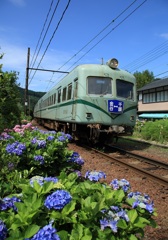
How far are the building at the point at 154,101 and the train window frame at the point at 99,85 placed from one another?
24.6 metres

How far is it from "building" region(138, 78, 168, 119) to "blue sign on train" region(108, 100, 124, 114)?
2440 cm

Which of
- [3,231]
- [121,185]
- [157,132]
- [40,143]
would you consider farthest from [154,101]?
[3,231]

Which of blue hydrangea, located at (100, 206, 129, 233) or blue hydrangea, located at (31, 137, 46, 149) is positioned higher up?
blue hydrangea, located at (31, 137, 46, 149)


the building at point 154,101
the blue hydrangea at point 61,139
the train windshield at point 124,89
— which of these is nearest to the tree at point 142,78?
the building at point 154,101

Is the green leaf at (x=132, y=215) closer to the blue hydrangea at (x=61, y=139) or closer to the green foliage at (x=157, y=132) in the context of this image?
the blue hydrangea at (x=61, y=139)

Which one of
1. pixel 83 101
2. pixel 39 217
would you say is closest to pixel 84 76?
pixel 83 101

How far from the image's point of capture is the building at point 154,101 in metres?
37.6

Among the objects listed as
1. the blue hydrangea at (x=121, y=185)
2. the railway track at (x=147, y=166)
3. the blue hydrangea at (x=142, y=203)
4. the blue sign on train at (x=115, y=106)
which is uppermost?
the blue sign on train at (x=115, y=106)

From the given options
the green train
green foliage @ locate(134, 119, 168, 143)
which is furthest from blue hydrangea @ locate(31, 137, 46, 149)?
green foliage @ locate(134, 119, 168, 143)

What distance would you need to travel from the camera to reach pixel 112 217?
227cm

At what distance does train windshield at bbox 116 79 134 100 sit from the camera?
12.1 m

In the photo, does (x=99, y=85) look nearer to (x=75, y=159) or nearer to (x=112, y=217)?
(x=75, y=159)

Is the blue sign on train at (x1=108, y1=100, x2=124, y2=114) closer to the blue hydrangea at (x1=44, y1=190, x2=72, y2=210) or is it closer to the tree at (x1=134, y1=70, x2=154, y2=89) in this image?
the blue hydrangea at (x1=44, y1=190, x2=72, y2=210)

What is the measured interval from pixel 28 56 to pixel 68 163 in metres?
28.6
